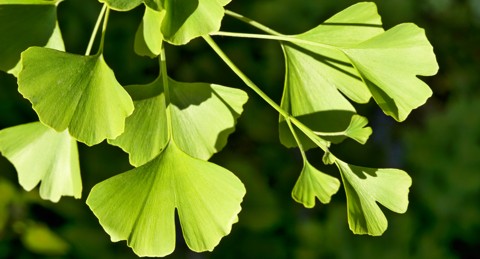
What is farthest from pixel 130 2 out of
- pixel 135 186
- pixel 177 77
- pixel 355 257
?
pixel 355 257

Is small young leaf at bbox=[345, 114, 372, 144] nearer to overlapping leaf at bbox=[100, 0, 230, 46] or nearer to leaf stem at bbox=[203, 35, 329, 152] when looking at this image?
leaf stem at bbox=[203, 35, 329, 152]

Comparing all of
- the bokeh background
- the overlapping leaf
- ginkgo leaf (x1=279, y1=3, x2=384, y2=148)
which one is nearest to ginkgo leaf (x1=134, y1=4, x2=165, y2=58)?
the overlapping leaf

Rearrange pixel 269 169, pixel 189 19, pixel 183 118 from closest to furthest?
pixel 189 19 → pixel 183 118 → pixel 269 169

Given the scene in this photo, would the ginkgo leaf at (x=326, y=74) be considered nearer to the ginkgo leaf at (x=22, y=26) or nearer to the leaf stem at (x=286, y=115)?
the leaf stem at (x=286, y=115)

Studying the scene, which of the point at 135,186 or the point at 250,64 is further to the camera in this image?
the point at 250,64

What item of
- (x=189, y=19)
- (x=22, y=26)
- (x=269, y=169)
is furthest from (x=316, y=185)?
(x=269, y=169)

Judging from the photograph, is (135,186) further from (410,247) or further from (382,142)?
(382,142)

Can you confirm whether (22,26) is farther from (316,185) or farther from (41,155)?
(316,185)
